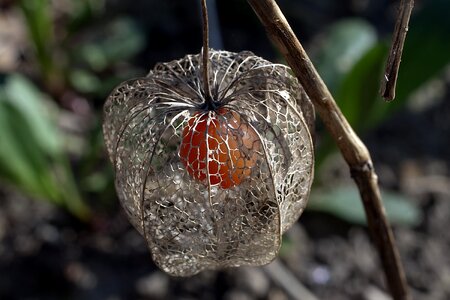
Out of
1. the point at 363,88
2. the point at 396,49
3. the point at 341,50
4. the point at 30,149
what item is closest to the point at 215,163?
the point at 396,49

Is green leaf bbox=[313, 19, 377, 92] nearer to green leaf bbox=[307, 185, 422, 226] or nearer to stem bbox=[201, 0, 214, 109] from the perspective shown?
green leaf bbox=[307, 185, 422, 226]

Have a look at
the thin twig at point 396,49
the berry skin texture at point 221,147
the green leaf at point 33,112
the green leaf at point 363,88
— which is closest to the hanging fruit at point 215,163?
the berry skin texture at point 221,147

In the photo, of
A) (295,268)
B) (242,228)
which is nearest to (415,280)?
(295,268)

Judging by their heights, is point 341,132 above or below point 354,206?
above

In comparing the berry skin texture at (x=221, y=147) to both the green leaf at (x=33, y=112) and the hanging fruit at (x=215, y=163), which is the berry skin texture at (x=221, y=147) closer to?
the hanging fruit at (x=215, y=163)

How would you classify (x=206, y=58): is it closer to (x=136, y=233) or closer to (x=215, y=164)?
(x=215, y=164)

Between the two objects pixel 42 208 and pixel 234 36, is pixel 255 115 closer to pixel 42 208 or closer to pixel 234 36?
pixel 42 208

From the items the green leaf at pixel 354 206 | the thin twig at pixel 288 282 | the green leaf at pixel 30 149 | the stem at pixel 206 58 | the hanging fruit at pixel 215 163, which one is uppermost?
the stem at pixel 206 58
